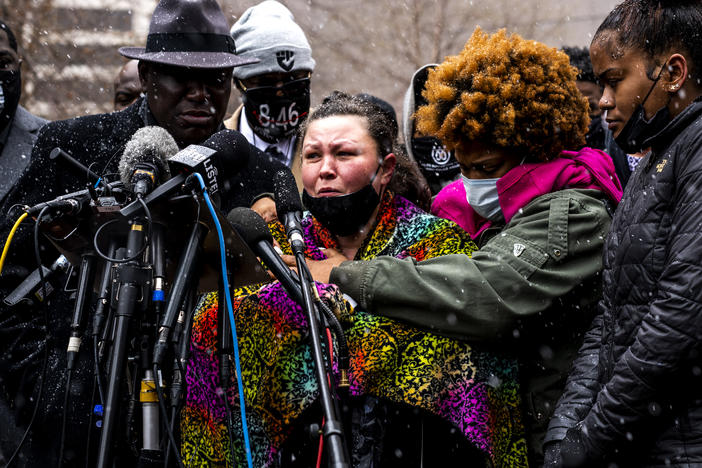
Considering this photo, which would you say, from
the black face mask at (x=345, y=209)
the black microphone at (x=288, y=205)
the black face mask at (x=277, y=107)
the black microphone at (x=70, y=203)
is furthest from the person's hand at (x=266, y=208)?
the black face mask at (x=277, y=107)

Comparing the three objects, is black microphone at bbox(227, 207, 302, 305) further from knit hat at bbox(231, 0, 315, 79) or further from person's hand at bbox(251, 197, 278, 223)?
knit hat at bbox(231, 0, 315, 79)

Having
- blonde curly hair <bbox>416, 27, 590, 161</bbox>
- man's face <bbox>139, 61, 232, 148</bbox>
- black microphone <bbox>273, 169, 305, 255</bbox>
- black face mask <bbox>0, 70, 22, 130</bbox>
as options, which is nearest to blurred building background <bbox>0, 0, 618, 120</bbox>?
black face mask <bbox>0, 70, 22, 130</bbox>

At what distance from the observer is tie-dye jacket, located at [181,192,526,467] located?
3.00 meters

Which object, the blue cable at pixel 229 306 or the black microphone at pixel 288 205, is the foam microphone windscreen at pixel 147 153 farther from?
the black microphone at pixel 288 205

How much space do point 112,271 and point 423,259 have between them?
131 centimetres

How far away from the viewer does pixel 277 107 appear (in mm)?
5008

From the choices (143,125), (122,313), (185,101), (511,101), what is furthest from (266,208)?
(122,313)

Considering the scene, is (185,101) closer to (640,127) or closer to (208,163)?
(208,163)

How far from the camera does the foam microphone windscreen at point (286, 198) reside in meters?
2.75

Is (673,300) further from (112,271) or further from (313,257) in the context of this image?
(112,271)

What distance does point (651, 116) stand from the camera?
292 centimetres

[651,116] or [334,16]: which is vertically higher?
[334,16]

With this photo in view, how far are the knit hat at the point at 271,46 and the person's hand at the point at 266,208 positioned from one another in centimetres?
139

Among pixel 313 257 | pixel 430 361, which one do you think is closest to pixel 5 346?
pixel 313 257
